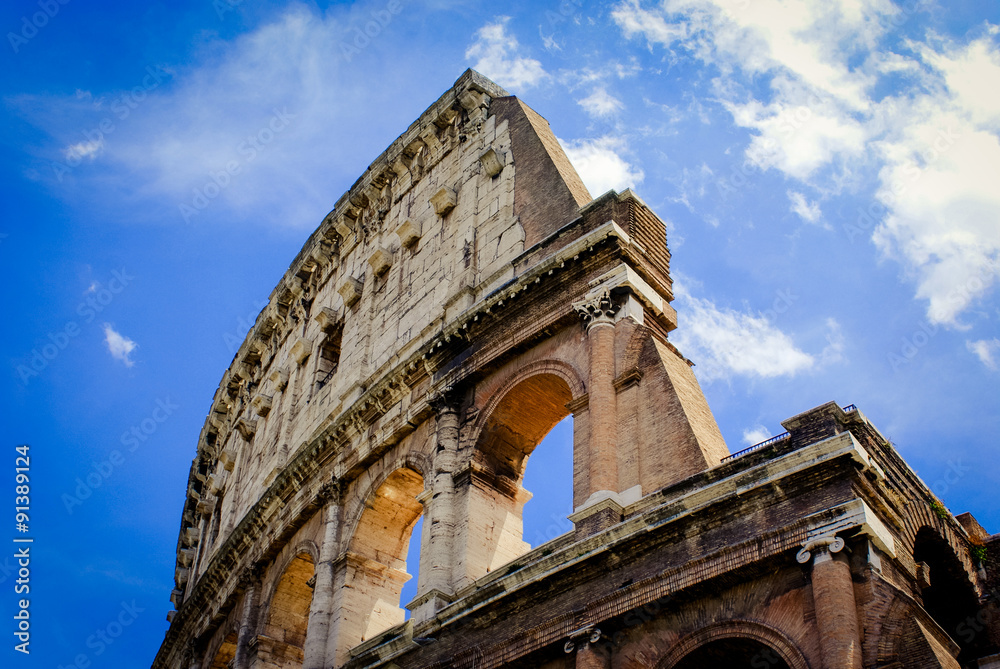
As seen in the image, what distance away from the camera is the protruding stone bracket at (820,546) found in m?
11.8

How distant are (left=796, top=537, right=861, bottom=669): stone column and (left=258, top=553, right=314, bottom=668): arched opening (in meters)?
11.6

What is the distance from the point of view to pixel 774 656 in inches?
498

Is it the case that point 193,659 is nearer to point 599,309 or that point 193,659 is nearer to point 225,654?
point 225,654

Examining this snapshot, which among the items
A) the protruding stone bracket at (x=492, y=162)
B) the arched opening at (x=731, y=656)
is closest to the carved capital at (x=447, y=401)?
the protruding stone bracket at (x=492, y=162)

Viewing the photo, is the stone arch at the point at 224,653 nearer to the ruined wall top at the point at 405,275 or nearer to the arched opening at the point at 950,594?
the ruined wall top at the point at 405,275

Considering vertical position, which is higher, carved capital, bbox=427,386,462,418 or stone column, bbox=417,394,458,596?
carved capital, bbox=427,386,462,418

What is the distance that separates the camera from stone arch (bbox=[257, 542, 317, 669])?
20984mm

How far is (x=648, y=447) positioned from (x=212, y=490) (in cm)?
1800

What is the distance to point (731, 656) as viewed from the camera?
12594 mm

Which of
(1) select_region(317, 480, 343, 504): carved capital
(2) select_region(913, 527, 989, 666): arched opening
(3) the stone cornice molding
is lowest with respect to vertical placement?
(2) select_region(913, 527, 989, 666): arched opening

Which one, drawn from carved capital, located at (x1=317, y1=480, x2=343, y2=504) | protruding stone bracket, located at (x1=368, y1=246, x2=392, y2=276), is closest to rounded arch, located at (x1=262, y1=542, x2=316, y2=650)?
carved capital, located at (x1=317, y1=480, x2=343, y2=504)

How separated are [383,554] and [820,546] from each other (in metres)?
9.50

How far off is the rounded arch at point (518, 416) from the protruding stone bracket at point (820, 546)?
6.01m

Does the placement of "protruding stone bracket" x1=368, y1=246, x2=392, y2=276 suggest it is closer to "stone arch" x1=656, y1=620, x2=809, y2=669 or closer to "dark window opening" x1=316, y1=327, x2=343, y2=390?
"dark window opening" x1=316, y1=327, x2=343, y2=390
